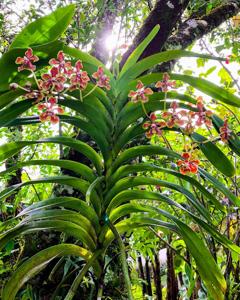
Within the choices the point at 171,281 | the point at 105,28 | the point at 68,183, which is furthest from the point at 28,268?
the point at 105,28

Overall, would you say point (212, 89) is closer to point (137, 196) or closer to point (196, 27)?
point (137, 196)

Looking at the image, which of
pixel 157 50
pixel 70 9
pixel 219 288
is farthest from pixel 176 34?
pixel 219 288

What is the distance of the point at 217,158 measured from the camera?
3.00ft

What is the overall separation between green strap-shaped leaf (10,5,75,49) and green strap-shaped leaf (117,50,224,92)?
252 mm

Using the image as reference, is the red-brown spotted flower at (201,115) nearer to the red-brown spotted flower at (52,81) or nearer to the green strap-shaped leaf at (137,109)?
the green strap-shaped leaf at (137,109)

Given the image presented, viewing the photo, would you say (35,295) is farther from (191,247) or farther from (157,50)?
(157,50)

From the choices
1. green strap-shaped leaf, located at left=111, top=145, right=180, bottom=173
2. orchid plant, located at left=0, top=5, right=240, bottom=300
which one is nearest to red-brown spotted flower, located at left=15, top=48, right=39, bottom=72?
orchid plant, located at left=0, top=5, right=240, bottom=300

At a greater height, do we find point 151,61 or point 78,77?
point 151,61

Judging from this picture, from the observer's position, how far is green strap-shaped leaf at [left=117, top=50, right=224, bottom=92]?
2.89 ft

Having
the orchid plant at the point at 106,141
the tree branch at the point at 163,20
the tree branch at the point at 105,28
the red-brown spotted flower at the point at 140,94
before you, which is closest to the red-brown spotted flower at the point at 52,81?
the orchid plant at the point at 106,141

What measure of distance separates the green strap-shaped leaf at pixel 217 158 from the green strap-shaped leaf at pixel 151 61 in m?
0.20

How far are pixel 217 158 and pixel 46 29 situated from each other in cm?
51

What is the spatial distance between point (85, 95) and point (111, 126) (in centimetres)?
14

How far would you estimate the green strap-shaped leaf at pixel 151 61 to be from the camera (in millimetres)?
882
